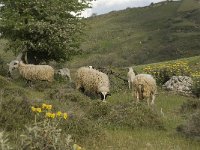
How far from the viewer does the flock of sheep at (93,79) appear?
1877 cm

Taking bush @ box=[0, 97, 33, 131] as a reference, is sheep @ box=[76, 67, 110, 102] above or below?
below

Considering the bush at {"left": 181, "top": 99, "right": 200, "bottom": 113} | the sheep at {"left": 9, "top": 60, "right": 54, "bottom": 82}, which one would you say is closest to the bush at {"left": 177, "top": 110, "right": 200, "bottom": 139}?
the bush at {"left": 181, "top": 99, "right": 200, "bottom": 113}

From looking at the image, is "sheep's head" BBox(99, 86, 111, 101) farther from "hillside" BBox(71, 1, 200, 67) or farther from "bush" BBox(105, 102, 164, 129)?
"hillside" BBox(71, 1, 200, 67)

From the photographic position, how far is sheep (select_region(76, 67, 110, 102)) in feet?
65.1

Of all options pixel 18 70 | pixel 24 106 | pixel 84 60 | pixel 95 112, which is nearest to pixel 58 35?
pixel 18 70

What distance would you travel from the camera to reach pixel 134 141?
11.3m

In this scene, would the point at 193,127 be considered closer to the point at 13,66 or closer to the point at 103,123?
the point at 103,123

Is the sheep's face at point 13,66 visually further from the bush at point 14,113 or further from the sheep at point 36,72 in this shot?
the bush at point 14,113

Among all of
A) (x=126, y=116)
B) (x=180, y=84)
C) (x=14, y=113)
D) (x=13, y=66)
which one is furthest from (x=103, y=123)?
(x=180, y=84)

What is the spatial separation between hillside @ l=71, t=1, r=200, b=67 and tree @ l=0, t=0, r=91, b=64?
26099 millimetres

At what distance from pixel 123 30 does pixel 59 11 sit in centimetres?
6111

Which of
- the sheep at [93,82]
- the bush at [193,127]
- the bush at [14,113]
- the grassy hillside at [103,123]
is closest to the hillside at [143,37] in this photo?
the sheep at [93,82]

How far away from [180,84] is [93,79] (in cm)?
714

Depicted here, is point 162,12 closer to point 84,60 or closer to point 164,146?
point 84,60
